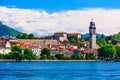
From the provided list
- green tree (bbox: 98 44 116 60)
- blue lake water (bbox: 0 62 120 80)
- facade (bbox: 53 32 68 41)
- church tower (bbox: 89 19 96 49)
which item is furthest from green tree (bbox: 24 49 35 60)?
facade (bbox: 53 32 68 41)

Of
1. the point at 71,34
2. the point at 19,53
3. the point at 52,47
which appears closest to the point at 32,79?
the point at 19,53

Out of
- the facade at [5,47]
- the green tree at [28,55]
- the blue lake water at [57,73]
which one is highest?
the facade at [5,47]

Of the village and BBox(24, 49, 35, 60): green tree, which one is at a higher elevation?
the village

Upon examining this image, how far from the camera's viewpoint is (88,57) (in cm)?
13150

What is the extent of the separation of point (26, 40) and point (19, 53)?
3566 cm

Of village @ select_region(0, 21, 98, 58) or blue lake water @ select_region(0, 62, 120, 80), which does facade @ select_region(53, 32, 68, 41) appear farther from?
blue lake water @ select_region(0, 62, 120, 80)

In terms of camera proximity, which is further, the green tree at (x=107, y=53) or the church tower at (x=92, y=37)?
the church tower at (x=92, y=37)

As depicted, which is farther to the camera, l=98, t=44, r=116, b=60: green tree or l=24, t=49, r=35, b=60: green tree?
l=98, t=44, r=116, b=60: green tree

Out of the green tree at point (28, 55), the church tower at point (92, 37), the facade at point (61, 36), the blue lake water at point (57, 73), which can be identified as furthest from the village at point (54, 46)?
the blue lake water at point (57, 73)

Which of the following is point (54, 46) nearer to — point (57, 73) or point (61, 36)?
point (61, 36)

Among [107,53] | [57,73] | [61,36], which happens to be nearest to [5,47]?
[107,53]

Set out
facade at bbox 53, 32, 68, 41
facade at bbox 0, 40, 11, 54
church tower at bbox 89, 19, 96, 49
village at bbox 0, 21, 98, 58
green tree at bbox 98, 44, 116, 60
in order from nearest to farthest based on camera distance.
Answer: green tree at bbox 98, 44, 116, 60 < facade at bbox 0, 40, 11, 54 < village at bbox 0, 21, 98, 58 < church tower at bbox 89, 19, 96, 49 < facade at bbox 53, 32, 68, 41

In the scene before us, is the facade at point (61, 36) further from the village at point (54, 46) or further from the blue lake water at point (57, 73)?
the blue lake water at point (57, 73)

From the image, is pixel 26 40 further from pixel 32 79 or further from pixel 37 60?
pixel 32 79
